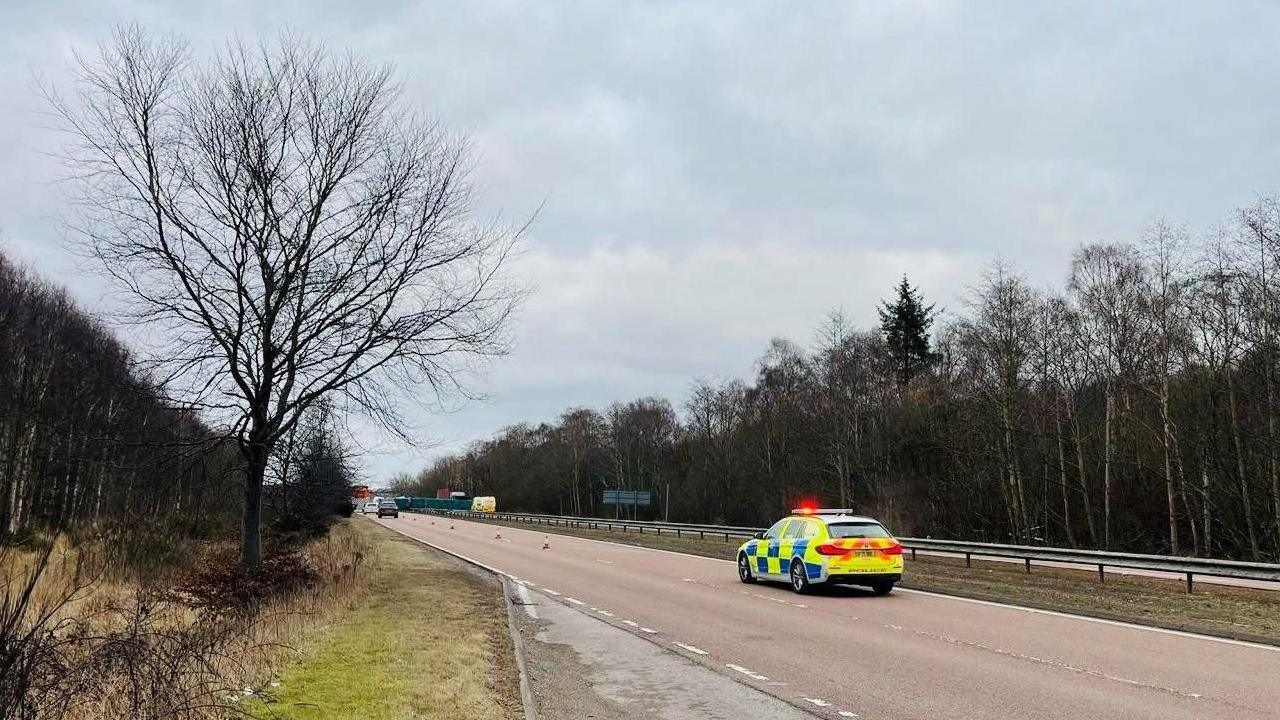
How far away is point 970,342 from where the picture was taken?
43188 millimetres

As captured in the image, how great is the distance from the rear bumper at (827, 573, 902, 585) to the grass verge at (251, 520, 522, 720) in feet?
20.2

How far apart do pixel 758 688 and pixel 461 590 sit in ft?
35.4

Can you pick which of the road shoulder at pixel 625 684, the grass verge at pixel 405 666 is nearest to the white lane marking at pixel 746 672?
the road shoulder at pixel 625 684

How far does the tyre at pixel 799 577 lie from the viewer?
1712cm

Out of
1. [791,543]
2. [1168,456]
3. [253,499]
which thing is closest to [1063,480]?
[1168,456]

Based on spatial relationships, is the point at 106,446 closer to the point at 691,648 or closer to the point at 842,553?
the point at 691,648

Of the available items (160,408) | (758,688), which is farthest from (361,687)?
(160,408)

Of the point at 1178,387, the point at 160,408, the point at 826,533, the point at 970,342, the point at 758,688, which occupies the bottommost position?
the point at 758,688

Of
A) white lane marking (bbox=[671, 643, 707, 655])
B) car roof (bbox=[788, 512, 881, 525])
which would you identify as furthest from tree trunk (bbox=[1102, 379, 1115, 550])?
white lane marking (bbox=[671, 643, 707, 655])

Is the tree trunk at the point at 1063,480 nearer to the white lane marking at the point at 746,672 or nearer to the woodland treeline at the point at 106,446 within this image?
the woodland treeline at the point at 106,446

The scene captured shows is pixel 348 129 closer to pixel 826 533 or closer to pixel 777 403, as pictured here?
pixel 826 533

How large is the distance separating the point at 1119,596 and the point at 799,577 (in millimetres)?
6049

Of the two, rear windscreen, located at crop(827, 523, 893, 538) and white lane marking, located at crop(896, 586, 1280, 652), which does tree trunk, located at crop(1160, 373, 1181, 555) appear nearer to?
white lane marking, located at crop(896, 586, 1280, 652)

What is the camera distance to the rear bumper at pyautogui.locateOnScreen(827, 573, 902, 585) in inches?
648
